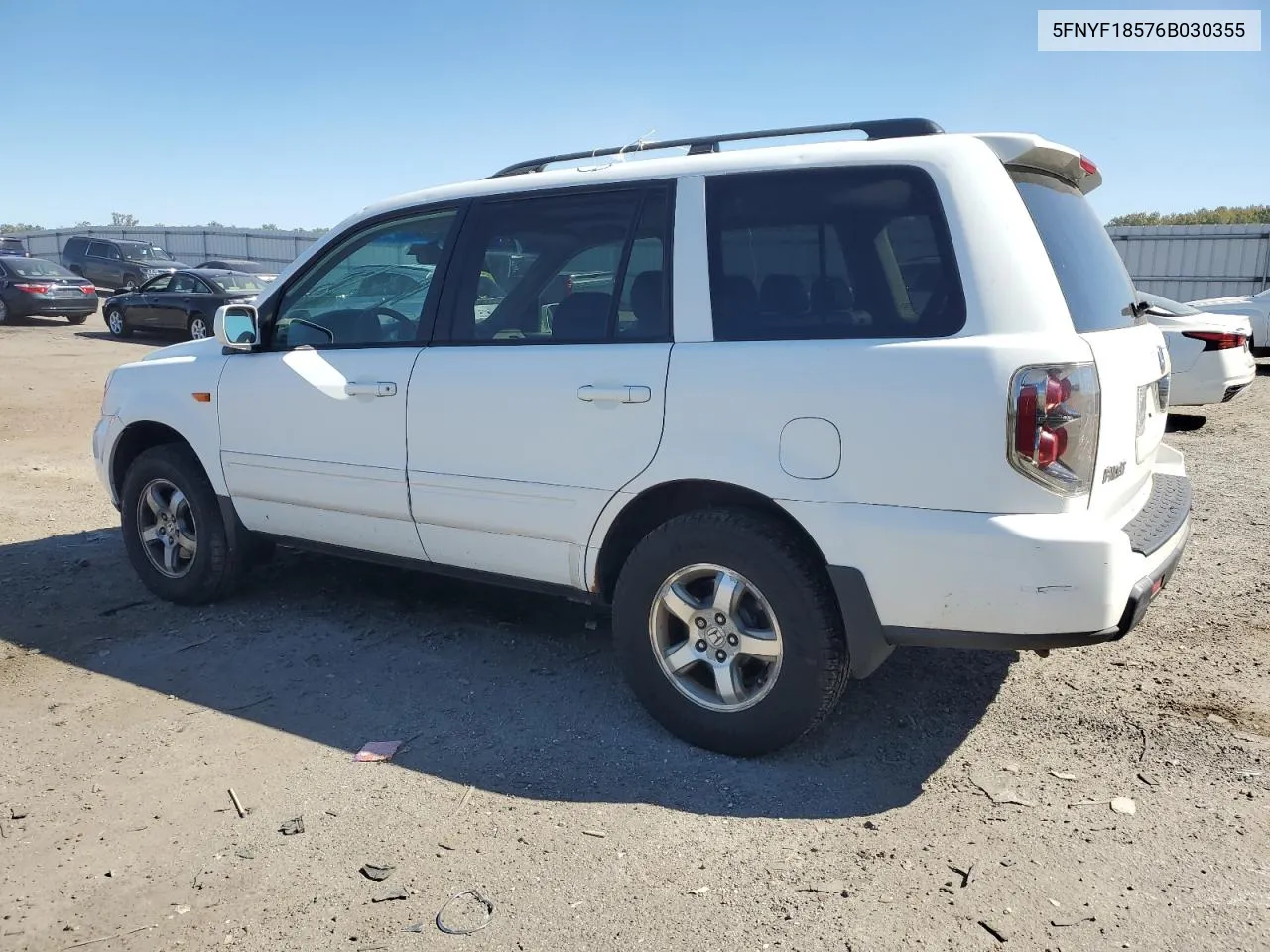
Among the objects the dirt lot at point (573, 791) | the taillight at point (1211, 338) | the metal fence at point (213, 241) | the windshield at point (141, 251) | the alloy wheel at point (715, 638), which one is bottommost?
the dirt lot at point (573, 791)

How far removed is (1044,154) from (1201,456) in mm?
6414

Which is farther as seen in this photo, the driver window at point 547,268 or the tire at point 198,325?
the tire at point 198,325

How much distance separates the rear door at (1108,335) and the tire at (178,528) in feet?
12.9

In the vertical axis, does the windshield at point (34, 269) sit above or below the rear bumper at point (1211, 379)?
above

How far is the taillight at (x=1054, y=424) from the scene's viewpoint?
300 centimetres

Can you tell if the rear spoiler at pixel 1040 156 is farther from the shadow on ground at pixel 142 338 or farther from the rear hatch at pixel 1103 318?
the shadow on ground at pixel 142 338

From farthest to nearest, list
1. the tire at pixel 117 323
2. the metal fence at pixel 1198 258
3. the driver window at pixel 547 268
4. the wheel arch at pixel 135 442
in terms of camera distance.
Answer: the metal fence at pixel 1198 258 → the tire at pixel 117 323 → the wheel arch at pixel 135 442 → the driver window at pixel 547 268

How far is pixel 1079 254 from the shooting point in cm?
359

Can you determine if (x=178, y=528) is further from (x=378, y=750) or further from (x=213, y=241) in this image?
(x=213, y=241)

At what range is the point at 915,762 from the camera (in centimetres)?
363

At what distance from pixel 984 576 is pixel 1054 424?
0.48 metres

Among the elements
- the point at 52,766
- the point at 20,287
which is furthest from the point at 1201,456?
the point at 20,287

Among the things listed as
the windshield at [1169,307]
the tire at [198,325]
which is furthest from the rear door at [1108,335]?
the tire at [198,325]

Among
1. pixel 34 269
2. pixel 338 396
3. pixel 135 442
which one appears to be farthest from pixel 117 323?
pixel 338 396
